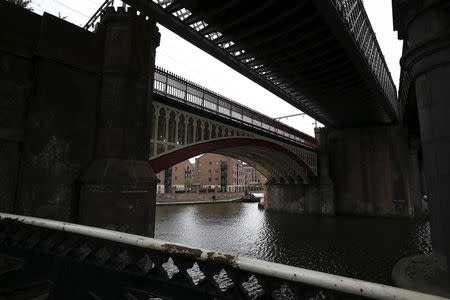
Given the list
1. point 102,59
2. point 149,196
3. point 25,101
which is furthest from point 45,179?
point 102,59

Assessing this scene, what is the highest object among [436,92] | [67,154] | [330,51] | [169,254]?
[330,51]

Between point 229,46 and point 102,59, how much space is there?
7.15 m

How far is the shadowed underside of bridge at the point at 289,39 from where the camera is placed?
9.95 m

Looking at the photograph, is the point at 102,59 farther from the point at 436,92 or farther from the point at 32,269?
the point at 436,92

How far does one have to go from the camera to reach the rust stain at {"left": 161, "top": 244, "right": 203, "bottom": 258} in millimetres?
1813

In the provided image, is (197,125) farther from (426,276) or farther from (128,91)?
(426,276)

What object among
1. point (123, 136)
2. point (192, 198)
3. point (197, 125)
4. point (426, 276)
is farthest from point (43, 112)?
point (192, 198)

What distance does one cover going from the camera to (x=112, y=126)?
709 centimetres

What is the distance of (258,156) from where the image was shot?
30.3 metres

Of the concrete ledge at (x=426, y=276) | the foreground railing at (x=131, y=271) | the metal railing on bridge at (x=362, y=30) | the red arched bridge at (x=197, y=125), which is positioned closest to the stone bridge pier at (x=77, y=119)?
the foreground railing at (x=131, y=271)

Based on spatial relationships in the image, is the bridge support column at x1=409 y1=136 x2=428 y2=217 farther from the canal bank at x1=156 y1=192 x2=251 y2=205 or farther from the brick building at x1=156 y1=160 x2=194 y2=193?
the brick building at x1=156 y1=160 x2=194 y2=193

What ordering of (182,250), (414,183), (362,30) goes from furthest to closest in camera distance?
1. (414,183)
2. (362,30)
3. (182,250)

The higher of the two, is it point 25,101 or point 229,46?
point 229,46

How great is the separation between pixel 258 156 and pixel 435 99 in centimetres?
2408
